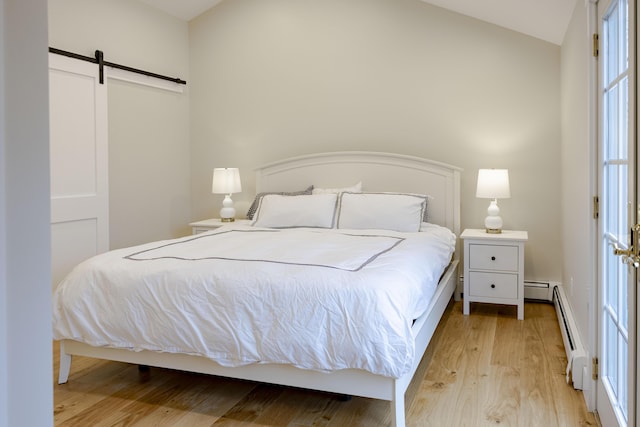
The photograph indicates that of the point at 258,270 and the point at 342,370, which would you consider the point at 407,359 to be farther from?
the point at 258,270

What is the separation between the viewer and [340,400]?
268 cm

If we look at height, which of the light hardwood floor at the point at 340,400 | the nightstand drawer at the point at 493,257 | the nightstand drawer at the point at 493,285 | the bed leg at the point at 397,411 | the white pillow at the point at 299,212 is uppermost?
the white pillow at the point at 299,212

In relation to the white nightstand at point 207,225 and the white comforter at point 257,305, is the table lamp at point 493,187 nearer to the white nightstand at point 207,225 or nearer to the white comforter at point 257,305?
the white comforter at point 257,305

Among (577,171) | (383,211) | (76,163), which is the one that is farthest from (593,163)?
(76,163)

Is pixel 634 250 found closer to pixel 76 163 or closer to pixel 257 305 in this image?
pixel 257 305

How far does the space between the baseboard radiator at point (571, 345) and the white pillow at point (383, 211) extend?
3.65 ft

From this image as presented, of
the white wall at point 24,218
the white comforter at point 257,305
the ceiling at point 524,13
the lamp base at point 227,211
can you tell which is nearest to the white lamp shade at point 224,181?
the lamp base at point 227,211

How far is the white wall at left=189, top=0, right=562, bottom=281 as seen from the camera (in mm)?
4414

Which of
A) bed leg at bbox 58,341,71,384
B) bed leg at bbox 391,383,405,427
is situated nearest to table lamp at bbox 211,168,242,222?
bed leg at bbox 58,341,71,384

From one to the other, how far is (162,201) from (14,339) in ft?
14.6

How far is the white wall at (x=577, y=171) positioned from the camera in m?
2.65

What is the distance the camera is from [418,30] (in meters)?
4.64

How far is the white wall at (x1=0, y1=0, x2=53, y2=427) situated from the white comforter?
152 centimetres

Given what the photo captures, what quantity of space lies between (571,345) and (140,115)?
12.3 feet
